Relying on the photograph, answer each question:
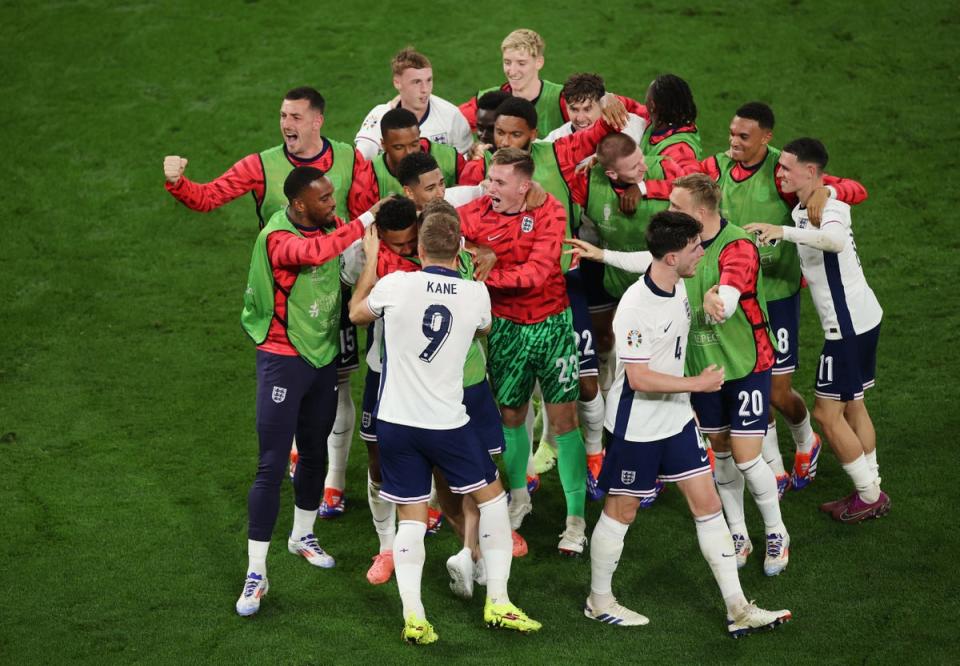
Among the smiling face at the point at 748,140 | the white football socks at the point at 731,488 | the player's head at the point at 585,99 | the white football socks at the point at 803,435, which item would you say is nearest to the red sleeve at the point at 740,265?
the white football socks at the point at 731,488

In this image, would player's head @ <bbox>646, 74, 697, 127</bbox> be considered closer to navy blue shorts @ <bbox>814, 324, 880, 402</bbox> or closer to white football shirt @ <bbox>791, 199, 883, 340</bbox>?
white football shirt @ <bbox>791, 199, 883, 340</bbox>

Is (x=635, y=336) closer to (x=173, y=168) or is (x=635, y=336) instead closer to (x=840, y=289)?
(x=840, y=289)

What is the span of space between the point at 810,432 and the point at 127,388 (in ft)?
14.4

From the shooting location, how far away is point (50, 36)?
12.5 m

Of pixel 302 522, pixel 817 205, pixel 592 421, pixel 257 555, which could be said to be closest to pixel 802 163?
pixel 817 205

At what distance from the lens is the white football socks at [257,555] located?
19.4ft

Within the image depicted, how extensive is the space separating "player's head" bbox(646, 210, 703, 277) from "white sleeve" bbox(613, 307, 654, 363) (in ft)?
0.84

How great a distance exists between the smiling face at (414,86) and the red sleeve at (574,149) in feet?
3.21

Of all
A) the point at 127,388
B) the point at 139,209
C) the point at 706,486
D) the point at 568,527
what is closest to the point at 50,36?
the point at 139,209

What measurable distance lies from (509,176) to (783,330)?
1829 mm

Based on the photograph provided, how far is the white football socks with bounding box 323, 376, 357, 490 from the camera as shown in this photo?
692cm

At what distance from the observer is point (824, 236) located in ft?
20.6

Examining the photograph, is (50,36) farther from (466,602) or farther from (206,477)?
(466,602)

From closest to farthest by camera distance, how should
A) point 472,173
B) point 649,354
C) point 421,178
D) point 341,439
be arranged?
1. point 649,354
2. point 421,178
3. point 472,173
4. point 341,439
